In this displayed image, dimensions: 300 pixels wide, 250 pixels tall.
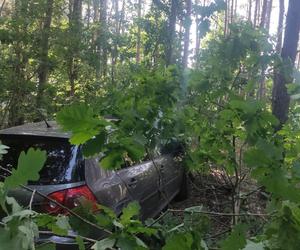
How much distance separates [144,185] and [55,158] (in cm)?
147

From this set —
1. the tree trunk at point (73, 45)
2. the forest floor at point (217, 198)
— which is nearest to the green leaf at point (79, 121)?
the forest floor at point (217, 198)

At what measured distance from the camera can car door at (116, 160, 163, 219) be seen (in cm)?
504

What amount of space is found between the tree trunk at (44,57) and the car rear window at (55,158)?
710cm

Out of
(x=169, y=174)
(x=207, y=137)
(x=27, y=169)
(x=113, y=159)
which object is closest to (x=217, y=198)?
(x=169, y=174)

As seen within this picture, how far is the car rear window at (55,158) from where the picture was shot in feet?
13.7

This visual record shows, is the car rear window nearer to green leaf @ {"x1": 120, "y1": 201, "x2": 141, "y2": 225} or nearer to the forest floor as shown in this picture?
the forest floor

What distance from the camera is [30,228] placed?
1221mm

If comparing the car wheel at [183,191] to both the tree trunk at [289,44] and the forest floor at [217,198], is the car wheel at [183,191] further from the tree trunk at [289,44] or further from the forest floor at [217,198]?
the tree trunk at [289,44]

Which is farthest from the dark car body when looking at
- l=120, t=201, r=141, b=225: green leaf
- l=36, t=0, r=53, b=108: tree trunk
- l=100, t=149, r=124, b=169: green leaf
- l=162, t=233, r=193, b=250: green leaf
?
l=36, t=0, r=53, b=108: tree trunk

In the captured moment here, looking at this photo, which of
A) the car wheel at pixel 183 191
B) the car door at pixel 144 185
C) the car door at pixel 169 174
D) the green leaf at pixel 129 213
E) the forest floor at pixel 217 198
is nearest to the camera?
the green leaf at pixel 129 213

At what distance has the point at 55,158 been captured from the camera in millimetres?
4281

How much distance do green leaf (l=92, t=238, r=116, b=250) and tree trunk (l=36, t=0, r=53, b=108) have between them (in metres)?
10.1

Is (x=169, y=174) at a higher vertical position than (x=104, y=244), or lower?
lower

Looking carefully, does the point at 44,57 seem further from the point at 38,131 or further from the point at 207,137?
the point at 207,137
